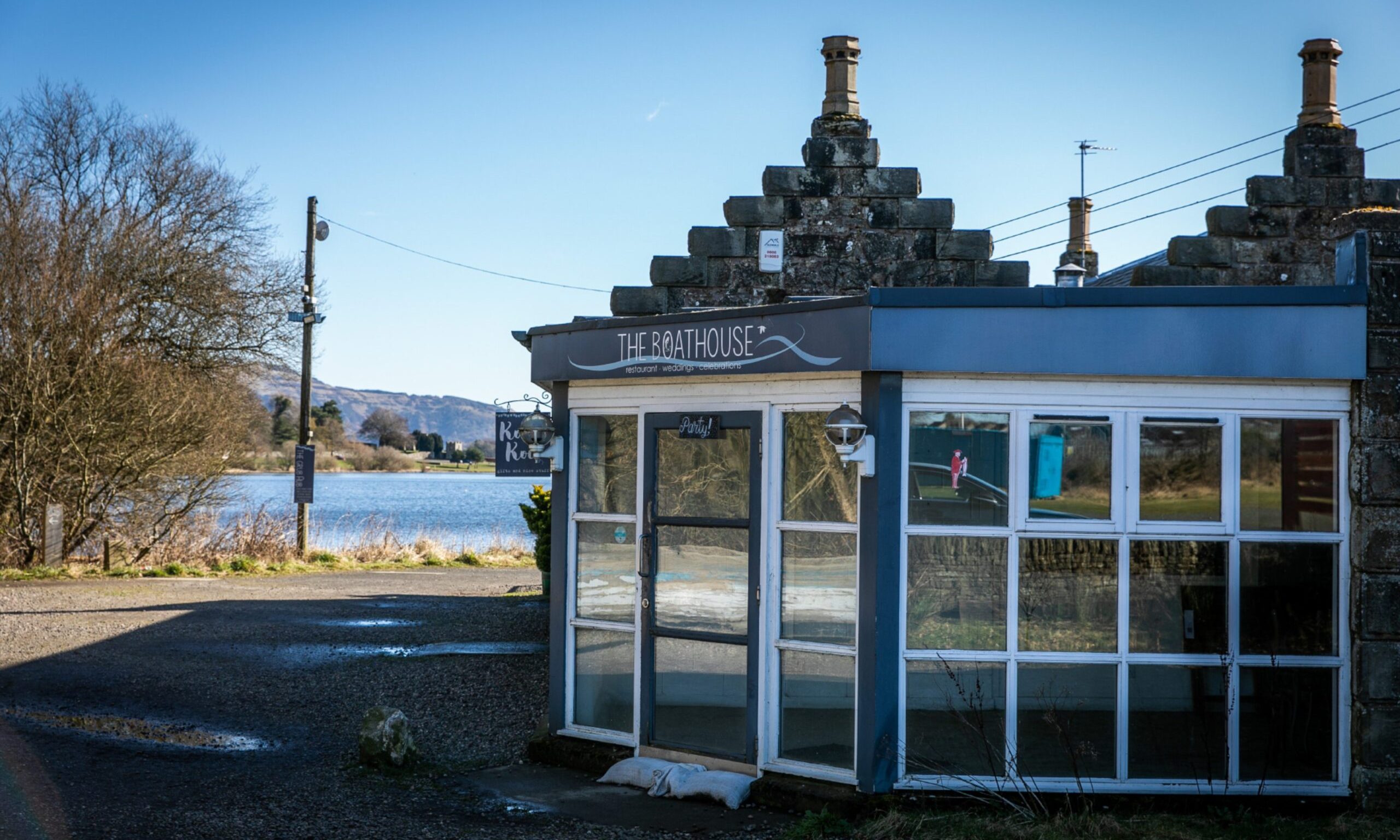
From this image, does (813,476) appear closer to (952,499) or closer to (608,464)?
(952,499)

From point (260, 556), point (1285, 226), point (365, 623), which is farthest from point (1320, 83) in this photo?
point (260, 556)

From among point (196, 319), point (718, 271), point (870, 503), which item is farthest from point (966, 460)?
point (196, 319)

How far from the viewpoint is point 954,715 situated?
673cm

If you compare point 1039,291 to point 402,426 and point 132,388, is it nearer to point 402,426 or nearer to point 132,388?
point 132,388

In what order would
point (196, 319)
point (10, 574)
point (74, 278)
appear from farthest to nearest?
point (196, 319) < point (74, 278) < point (10, 574)

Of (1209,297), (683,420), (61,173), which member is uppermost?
(61,173)

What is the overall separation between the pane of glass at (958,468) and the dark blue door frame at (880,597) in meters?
0.12

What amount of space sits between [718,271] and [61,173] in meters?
25.5

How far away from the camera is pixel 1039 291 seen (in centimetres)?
655

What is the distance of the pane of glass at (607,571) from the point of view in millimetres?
7797

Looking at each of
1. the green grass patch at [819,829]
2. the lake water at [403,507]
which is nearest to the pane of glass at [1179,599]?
the green grass patch at [819,829]

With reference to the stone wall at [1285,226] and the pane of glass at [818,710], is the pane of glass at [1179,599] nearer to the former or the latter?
the pane of glass at [818,710]

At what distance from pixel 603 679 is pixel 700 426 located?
1.85 metres

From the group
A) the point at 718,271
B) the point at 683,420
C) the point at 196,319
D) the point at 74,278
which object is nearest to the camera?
the point at 683,420
